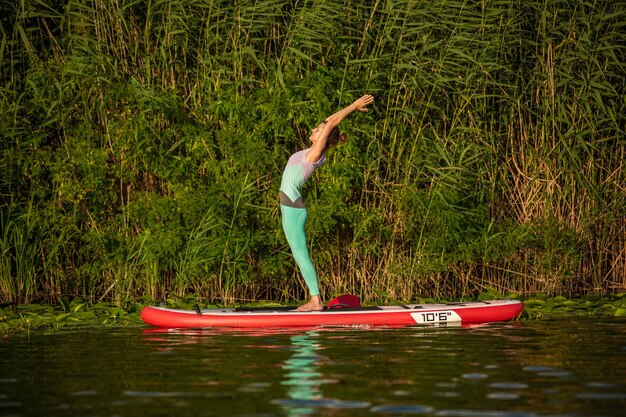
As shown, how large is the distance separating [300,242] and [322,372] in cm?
368

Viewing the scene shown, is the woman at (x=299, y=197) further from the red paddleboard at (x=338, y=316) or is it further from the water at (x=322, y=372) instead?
the water at (x=322, y=372)

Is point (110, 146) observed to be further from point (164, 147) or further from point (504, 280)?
point (504, 280)

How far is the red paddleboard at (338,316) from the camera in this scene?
35.7 feet

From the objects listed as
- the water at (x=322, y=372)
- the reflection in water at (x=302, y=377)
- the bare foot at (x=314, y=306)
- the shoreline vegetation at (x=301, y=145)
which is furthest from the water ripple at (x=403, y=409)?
the shoreline vegetation at (x=301, y=145)

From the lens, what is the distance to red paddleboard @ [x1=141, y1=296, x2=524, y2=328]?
35.7ft

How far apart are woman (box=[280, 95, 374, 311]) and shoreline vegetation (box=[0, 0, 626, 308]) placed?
1491 mm

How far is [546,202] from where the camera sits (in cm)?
1340

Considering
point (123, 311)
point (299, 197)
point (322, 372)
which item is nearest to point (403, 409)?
point (322, 372)

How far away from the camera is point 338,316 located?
36.0ft

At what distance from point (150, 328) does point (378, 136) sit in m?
3.53

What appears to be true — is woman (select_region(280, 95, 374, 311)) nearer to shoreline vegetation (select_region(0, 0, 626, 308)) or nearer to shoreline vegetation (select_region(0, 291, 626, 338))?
shoreline vegetation (select_region(0, 291, 626, 338))

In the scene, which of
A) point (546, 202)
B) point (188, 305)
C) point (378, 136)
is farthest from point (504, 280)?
point (188, 305)

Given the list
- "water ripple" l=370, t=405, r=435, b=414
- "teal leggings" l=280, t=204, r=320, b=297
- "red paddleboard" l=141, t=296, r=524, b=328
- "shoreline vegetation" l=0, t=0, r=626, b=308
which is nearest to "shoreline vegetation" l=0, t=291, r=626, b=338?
"red paddleboard" l=141, t=296, r=524, b=328

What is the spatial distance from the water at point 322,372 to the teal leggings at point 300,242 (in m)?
0.63
